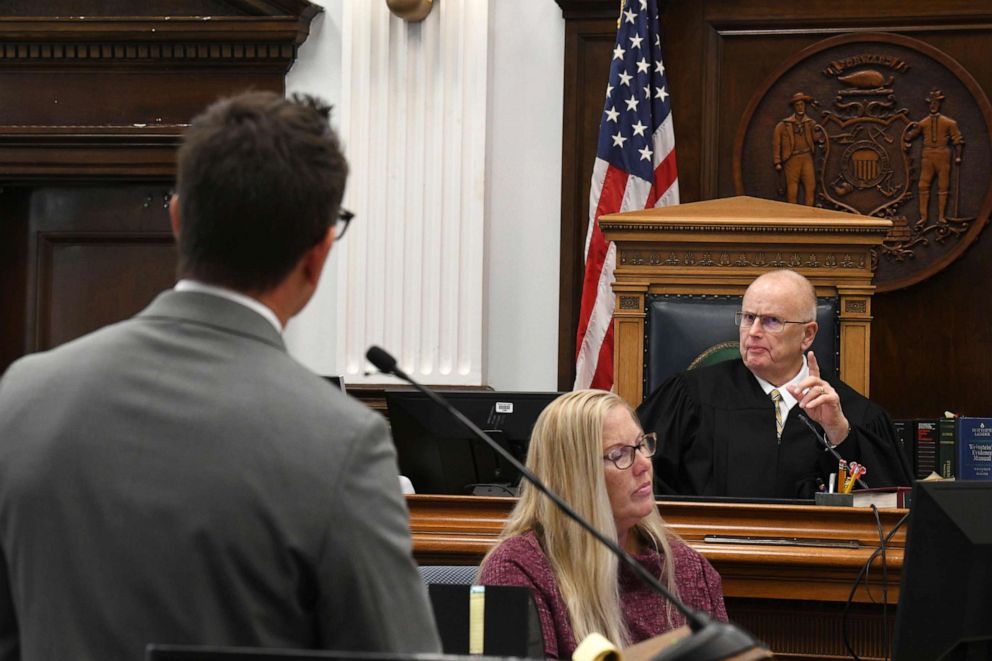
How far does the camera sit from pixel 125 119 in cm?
693

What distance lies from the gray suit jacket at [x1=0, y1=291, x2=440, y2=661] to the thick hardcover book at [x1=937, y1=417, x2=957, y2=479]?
4.53m

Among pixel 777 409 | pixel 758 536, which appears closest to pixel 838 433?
pixel 777 409

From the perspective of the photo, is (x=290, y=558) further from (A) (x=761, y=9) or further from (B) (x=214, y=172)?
(A) (x=761, y=9)

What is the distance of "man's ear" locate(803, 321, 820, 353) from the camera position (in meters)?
4.94

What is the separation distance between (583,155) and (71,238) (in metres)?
2.74

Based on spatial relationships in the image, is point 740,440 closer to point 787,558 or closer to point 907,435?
point 907,435

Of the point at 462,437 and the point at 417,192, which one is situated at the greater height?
the point at 417,192

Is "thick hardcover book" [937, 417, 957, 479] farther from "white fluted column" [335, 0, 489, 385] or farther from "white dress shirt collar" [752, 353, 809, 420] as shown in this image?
"white fluted column" [335, 0, 489, 385]

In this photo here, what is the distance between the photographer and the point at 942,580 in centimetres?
269

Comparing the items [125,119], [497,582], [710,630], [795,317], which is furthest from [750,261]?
[710,630]

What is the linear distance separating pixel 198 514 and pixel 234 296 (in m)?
0.24

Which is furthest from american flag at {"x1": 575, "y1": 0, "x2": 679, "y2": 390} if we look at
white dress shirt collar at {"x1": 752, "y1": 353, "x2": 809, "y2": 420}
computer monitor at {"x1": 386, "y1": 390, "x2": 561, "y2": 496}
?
computer monitor at {"x1": 386, "y1": 390, "x2": 561, "y2": 496}

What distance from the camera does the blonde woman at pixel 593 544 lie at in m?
2.87

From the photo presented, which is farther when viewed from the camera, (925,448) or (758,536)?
(925,448)
